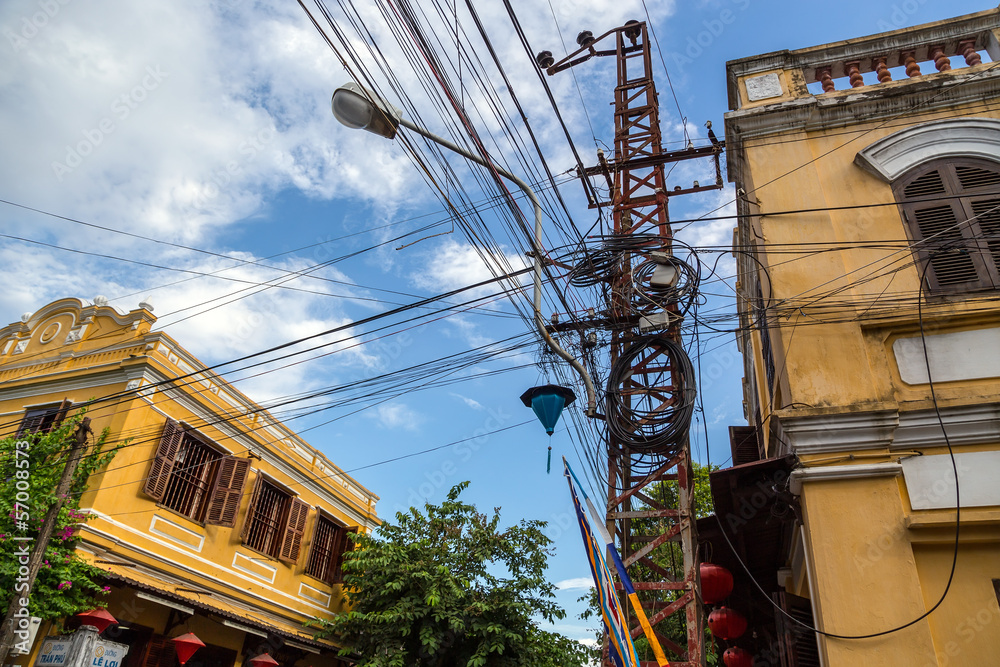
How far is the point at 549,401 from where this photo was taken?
6938 millimetres

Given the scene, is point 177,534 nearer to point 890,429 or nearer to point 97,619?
point 97,619

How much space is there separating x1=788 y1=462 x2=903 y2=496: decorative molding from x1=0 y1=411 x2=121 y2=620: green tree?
8.37 m

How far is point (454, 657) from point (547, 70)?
10890 mm

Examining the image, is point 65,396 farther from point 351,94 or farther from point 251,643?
point 351,94

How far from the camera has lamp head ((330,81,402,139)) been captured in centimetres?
574

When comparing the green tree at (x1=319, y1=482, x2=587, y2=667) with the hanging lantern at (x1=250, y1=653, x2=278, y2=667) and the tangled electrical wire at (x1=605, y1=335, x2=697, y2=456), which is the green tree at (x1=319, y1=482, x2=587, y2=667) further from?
the tangled electrical wire at (x1=605, y1=335, x2=697, y2=456)

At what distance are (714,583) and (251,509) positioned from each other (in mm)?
9411

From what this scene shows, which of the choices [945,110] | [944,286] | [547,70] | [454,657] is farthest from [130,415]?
[945,110]

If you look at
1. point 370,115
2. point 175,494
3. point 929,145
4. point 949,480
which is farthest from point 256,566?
point 929,145

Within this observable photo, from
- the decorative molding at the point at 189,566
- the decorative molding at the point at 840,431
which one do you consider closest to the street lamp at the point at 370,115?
the decorative molding at the point at 840,431

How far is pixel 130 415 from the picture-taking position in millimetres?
10898

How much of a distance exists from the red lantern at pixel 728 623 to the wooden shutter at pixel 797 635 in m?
1.74

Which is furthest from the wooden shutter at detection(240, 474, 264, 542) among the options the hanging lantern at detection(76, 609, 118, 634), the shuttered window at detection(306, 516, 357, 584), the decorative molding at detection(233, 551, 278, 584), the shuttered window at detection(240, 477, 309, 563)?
the hanging lantern at detection(76, 609, 118, 634)

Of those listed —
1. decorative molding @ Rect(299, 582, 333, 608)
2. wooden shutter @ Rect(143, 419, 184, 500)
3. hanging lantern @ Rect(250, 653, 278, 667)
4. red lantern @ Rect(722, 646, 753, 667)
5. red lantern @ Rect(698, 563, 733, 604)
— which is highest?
wooden shutter @ Rect(143, 419, 184, 500)
